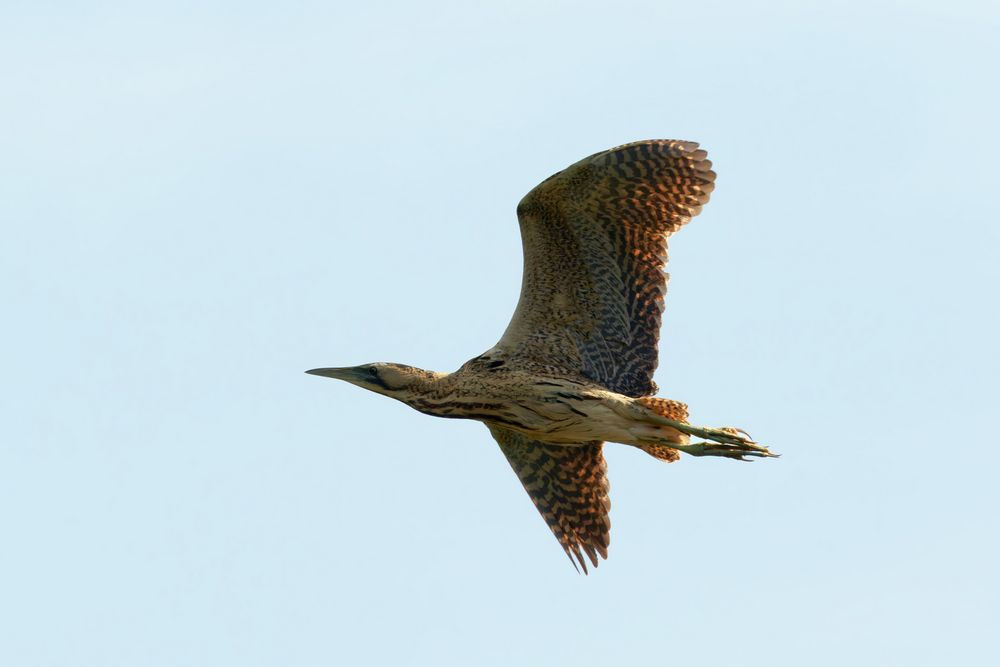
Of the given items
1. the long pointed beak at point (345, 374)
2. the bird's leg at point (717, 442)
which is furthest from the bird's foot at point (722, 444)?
the long pointed beak at point (345, 374)

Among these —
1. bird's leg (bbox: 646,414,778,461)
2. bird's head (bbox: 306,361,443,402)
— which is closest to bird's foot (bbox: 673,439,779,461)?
bird's leg (bbox: 646,414,778,461)

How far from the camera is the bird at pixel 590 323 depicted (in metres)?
15.0

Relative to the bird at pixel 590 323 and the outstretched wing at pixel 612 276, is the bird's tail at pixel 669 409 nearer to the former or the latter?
the bird at pixel 590 323

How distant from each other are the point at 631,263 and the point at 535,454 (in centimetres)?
189

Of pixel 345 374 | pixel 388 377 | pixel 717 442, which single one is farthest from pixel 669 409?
pixel 345 374

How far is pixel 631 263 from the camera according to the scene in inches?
608

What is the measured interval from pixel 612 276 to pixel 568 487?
6.25 ft

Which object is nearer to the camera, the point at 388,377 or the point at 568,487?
the point at 388,377

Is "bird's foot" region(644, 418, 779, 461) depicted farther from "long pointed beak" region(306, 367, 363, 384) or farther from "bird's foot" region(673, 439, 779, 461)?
"long pointed beak" region(306, 367, 363, 384)

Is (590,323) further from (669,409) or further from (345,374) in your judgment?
(345,374)

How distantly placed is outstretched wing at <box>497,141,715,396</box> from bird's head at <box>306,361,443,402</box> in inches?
28.1

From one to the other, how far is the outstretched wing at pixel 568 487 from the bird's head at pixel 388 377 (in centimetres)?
103

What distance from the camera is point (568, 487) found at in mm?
16062

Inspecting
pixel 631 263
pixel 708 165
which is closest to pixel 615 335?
pixel 631 263
